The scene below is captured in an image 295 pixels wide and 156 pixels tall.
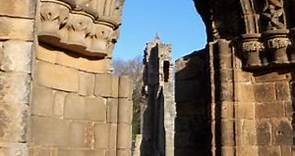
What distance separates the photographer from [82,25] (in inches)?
164

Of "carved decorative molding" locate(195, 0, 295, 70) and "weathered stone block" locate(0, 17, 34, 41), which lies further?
"carved decorative molding" locate(195, 0, 295, 70)

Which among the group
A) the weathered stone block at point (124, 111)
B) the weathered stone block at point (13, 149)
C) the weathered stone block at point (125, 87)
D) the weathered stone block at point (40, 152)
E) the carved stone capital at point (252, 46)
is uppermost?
the carved stone capital at point (252, 46)

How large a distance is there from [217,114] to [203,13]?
152 centimetres

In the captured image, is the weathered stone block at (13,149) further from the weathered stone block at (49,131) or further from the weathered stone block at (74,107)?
the weathered stone block at (74,107)

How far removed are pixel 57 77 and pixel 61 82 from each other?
64 mm

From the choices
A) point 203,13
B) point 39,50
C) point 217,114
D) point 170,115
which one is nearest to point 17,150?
point 39,50

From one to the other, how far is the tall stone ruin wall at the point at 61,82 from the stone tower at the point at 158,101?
31.1 m

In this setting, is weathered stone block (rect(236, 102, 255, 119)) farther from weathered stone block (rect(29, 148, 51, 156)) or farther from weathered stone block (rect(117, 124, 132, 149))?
weathered stone block (rect(29, 148, 51, 156))

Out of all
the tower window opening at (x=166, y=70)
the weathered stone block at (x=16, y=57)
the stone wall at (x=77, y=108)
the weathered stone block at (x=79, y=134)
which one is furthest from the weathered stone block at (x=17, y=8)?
the tower window opening at (x=166, y=70)

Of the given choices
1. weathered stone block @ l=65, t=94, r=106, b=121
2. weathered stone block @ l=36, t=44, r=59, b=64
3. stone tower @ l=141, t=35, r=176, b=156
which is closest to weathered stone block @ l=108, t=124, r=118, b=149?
weathered stone block @ l=65, t=94, r=106, b=121

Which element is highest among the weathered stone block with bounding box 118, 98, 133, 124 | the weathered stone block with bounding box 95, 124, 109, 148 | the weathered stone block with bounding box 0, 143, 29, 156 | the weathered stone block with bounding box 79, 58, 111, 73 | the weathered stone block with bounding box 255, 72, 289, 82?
the weathered stone block with bounding box 255, 72, 289, 82

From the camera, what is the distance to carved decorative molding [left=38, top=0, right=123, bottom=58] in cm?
382

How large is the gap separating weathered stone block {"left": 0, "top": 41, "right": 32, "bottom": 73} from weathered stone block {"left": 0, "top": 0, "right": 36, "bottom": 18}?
6.9 inches

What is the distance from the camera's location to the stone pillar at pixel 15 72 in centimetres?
305
